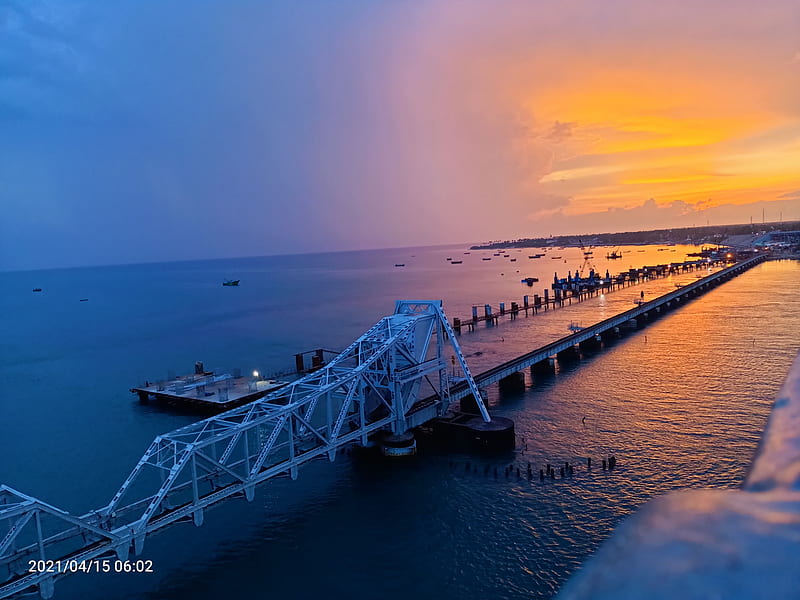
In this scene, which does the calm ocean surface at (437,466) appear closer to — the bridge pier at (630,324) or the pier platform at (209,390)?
the pier platform at (209,390)

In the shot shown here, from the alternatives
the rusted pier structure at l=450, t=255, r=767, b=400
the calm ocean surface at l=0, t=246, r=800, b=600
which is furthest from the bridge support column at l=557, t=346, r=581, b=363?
the calm ocean surface at l=0, t=246, r=800, b=600

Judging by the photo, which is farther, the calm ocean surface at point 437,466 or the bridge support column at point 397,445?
the bridge support column at point 397,445

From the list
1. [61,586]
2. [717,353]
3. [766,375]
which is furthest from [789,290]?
[61,586]

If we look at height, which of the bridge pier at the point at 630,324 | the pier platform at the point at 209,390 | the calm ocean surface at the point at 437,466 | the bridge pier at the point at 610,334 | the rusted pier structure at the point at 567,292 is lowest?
the calm ocean surface at the point at 437,466

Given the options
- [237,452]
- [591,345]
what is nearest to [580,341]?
[591,345]

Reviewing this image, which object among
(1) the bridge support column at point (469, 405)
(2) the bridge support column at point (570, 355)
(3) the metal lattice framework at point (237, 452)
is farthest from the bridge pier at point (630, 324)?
(3) the metal lattice framework at point (237, 452)

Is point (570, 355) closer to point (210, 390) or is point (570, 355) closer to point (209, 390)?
point (210, 390)

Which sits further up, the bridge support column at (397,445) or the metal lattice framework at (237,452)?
the metal lattice framework at (237,452)

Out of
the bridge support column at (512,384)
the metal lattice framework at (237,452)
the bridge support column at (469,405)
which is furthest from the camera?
the bridge support column at (512,384)
